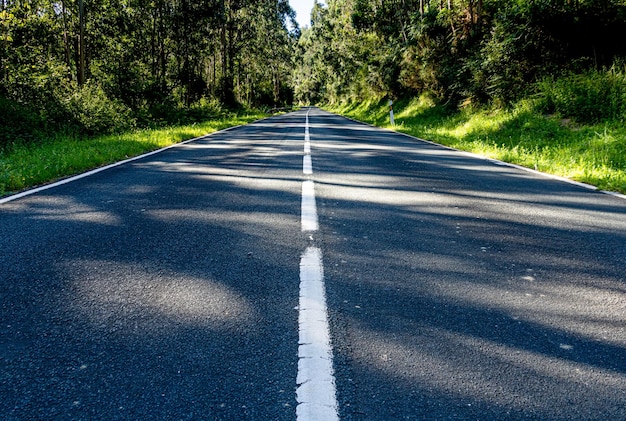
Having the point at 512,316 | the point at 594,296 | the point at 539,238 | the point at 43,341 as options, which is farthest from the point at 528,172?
the point at 43,341

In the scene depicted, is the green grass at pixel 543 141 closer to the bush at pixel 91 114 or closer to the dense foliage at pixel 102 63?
the bush at pixel 91 114

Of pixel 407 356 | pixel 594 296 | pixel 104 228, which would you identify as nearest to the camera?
pixel 407 356

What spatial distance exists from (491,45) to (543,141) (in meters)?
5.92

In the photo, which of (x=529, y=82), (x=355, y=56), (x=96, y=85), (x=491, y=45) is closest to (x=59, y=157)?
(x=529, y=82)

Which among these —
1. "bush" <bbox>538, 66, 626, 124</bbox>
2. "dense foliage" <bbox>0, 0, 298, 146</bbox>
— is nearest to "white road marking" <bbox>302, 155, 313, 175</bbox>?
"bush" <bbox>538, 66, 626, 124</bbox>

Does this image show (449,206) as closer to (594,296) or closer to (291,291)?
(594,296)

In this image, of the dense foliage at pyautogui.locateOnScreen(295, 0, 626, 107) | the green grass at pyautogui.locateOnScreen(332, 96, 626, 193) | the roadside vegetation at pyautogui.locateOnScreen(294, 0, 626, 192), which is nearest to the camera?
the green grass at pyautogui.locateOnScreen(332, 96, 626, 193)

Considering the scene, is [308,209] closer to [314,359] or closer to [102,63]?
[314,359]

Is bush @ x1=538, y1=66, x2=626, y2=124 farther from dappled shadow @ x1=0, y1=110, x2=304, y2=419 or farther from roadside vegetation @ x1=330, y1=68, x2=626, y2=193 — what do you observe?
dappled shadow @ x1=0, y1=110, x2=304, y2=419

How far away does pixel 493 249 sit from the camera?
3400 mm

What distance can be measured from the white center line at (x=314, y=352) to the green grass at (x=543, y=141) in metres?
5.01

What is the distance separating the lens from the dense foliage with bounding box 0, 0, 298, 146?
1376cm

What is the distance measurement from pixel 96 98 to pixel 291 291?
15441 mm

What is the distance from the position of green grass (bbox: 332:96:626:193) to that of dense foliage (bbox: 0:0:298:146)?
454 inches
